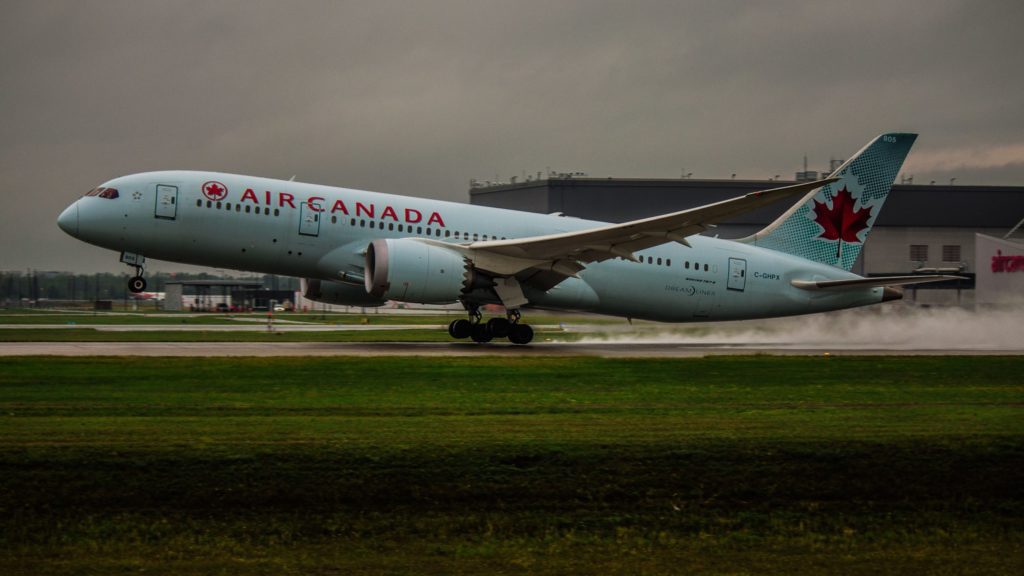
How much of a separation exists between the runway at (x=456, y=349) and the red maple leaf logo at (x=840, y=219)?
3839 millimetres

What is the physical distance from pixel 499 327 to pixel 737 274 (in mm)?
8373

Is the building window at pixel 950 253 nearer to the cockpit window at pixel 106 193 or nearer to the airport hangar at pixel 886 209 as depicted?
the airport hangar at pixel 886 209

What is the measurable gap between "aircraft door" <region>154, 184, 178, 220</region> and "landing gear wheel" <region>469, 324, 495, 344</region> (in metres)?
9.43

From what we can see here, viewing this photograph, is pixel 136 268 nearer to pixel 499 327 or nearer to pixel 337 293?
pixel 337 293

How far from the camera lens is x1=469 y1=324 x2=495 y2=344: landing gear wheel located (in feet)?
105

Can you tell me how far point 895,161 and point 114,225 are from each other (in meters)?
24.8

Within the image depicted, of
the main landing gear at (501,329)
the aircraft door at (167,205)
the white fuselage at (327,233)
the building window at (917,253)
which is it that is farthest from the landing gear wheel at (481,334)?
the building window at (917,253)

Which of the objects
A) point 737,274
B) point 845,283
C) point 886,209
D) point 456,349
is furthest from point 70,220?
point 886,209

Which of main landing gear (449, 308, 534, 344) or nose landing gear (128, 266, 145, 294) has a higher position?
nose landing gear (128, 266, 145, 294)

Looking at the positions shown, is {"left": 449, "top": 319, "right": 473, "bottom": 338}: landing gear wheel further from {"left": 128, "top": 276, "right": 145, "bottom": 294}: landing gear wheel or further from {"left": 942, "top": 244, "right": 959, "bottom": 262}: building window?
{"left": 942, "top": 244, "right": 959, "bottom": 262}: building window

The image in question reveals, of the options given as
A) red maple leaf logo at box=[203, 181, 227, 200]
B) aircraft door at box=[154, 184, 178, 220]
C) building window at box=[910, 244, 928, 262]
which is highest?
building window at box=[910, 244, 928, 262]

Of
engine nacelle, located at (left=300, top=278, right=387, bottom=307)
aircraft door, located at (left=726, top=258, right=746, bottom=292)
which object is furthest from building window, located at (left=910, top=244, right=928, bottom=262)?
engine nacelle, located at (left=300, top=278, right=387, bottom=307)

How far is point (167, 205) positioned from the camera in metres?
29.0

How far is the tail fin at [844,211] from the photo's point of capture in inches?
1382
